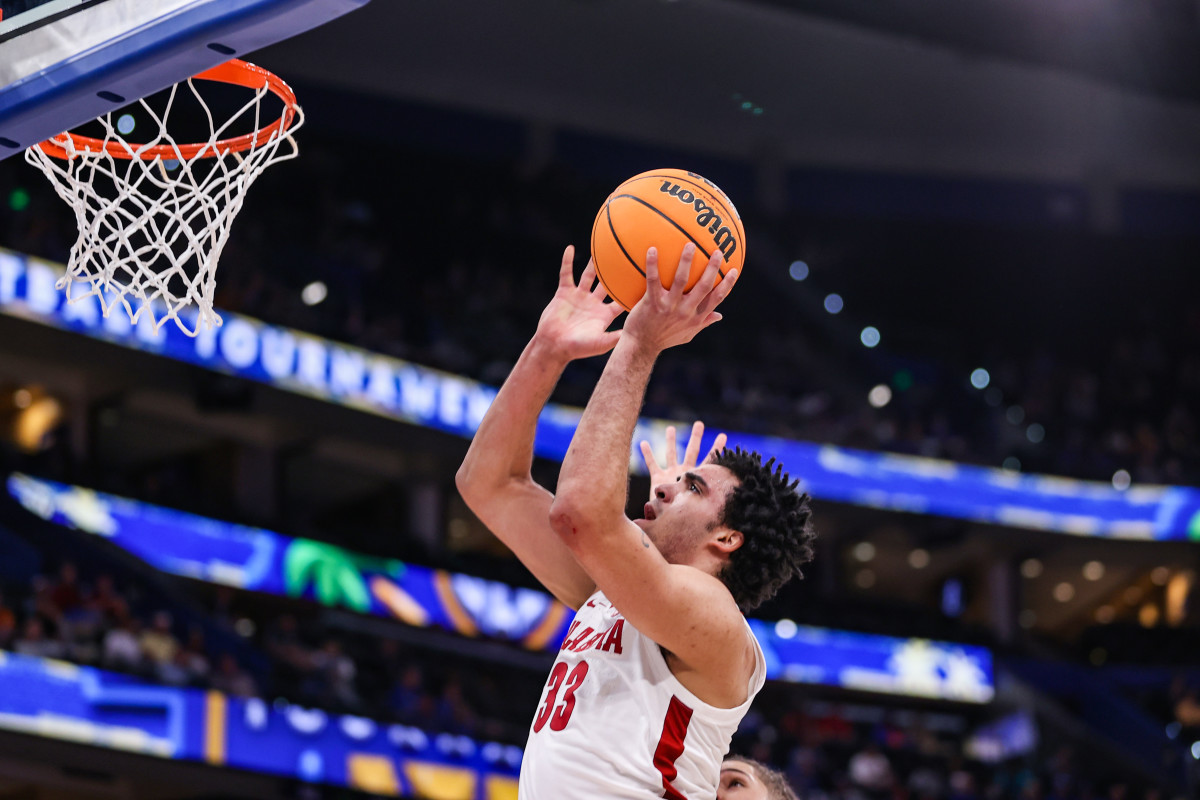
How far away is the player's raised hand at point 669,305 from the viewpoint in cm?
276

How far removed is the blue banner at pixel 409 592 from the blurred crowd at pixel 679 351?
255 centimetres

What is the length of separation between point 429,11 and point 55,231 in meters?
7.36

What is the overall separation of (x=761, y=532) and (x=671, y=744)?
0.52 m

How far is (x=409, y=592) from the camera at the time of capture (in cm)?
1507

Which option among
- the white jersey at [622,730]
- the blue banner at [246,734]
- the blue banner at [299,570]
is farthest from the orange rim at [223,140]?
the blue banner at [299,570]

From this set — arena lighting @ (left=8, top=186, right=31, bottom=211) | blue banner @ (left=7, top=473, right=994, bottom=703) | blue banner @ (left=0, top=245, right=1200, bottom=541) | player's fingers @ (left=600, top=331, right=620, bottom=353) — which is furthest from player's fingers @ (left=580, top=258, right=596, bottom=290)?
arena lighting @ (left=8, top=186, right=31, bottom=211)

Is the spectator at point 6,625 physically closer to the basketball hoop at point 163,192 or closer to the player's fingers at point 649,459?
the basketball hoop at point 163,192

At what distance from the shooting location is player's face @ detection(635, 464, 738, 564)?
2.98 meters

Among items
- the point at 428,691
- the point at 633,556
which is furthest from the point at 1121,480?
the point at 633,556

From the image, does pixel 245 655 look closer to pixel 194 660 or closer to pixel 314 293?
pixel 194 660

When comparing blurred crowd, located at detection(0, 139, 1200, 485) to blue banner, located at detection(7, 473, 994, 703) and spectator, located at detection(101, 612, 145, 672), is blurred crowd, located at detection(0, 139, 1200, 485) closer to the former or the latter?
blue banner, located at detection(7, 473, 994, 703)

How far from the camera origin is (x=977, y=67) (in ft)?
70.5

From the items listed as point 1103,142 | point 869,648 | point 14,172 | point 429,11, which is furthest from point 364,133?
point 1103,142

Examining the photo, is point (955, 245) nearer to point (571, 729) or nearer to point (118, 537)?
point (118, 537)
